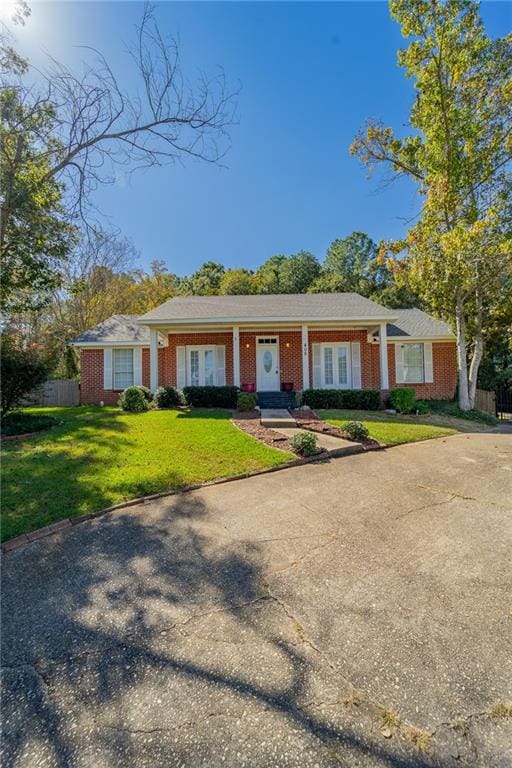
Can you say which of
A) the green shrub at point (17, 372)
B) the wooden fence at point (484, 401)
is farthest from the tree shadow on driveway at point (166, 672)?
the wooden fence at point (484, 401)

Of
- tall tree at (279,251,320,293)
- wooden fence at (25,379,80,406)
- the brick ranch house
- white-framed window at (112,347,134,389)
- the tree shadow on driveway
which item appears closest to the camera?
the tree shadow on driveway

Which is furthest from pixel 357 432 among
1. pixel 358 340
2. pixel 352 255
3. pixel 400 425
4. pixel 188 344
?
pixel 352 255

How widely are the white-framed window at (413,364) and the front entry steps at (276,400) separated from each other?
606 centimetres

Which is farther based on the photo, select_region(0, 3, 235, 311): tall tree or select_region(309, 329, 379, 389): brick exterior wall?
select_region(309, 329, 379, 389): brick exterior wall

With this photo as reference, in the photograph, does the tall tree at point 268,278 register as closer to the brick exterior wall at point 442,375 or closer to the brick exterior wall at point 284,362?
the brick exterior wall at point 284,362

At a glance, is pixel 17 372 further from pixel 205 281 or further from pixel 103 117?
pixel 205 281

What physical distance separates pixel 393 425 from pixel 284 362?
21.1 feet

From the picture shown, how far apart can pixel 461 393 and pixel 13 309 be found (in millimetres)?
17619

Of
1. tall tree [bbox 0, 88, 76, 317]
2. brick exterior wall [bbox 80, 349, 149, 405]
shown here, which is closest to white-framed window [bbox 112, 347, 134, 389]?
brick exterior wall [bbox 80, 349, 149, 405]

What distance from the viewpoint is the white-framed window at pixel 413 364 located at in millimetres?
16156

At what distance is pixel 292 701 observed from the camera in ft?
6.29

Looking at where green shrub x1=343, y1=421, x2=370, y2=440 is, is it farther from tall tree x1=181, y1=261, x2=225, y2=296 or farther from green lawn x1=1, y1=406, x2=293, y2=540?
tall tree x1=181, y1=261, x2=225, y2=296

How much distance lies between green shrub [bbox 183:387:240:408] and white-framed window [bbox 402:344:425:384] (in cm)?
849

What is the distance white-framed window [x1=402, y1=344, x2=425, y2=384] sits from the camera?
1616 cm
